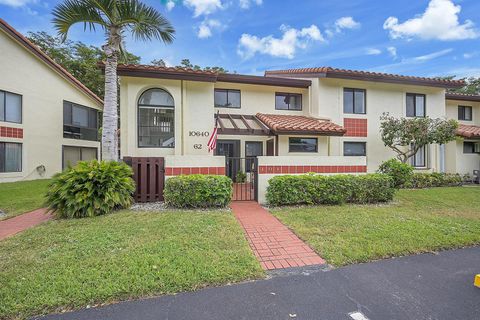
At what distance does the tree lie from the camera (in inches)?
531

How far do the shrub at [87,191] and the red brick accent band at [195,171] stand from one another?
5.30 feet

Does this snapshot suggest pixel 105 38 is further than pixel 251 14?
No

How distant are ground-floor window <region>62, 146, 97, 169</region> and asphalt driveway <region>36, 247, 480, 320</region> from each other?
20.5 meters

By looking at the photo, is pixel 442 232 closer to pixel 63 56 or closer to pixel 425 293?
pixel 425 293

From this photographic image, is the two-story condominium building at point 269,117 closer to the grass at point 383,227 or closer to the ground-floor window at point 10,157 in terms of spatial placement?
the grass at point 383,227

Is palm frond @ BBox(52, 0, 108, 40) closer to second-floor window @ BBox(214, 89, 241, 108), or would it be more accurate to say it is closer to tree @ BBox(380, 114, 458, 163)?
second-floor window @ BBox(214, 89, 241, 108)

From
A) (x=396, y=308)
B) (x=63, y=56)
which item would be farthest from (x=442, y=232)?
(x=63, y=56)

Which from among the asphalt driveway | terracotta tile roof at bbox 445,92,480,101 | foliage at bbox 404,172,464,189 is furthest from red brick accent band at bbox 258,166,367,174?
terracotta tile roof at bbox 445,92,480,101

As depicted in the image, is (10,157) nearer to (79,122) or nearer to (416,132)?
(79,122)

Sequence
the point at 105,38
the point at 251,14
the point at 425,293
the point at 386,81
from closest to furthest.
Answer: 1. the point at 425,293
2. the point at 105,38
3. the point at 251,14
4. the point at 386,81

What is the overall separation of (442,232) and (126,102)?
12697 millimetres

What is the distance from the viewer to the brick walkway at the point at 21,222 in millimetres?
6194

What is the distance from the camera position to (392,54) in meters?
16.5

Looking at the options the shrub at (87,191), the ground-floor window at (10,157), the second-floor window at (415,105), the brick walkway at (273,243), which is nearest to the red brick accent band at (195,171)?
the shrub at (87,191)
